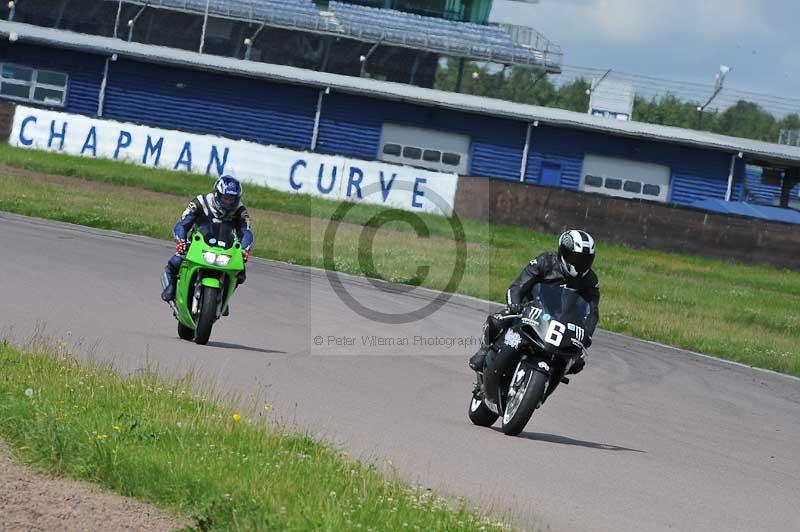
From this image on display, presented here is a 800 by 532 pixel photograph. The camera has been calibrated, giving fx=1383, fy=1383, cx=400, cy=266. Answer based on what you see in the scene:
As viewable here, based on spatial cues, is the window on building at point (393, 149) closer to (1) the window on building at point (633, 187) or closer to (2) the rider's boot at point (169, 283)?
(1) the window on building at point (633, 187)

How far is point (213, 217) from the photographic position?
1305cm

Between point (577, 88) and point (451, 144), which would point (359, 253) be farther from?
point (577, 88)

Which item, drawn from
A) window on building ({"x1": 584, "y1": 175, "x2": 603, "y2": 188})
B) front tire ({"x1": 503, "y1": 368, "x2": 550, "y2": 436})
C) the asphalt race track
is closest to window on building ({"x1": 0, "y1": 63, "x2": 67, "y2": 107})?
window on building ({"x1": 584, "y1": 175, "x2": 603, "y2": 188})

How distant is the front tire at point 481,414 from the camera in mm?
10266

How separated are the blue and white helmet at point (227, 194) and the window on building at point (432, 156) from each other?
114 ft

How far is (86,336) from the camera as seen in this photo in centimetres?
1209

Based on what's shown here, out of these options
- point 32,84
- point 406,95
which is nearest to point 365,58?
point 406,95

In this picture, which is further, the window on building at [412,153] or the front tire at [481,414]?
the window on building at [412,153]

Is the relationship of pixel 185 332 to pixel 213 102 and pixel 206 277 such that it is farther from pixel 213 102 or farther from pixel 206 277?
pixel 213 102

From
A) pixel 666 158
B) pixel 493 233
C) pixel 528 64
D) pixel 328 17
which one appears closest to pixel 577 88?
pixel 528 64

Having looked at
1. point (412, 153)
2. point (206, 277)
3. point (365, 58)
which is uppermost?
point (365, 58)

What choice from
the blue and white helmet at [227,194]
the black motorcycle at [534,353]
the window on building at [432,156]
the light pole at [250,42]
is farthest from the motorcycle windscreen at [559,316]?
the light pole at [250,42]

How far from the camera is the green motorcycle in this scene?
41.6ft

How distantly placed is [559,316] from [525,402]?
642 millimetres
